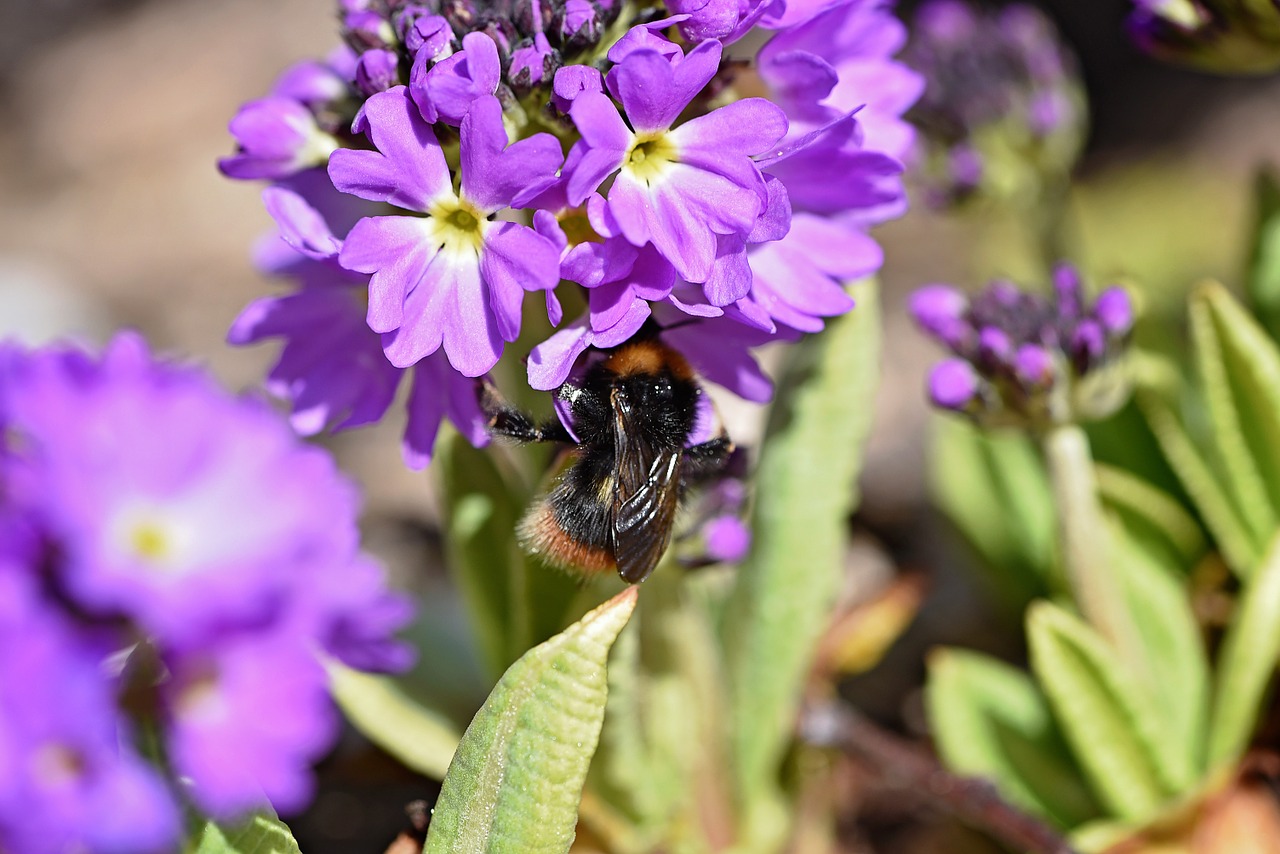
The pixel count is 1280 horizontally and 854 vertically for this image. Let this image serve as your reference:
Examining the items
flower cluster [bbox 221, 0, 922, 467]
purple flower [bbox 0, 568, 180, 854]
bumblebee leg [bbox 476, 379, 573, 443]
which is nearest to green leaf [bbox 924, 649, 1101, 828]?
flower cluster [bbox 221, 0, 922, 467]

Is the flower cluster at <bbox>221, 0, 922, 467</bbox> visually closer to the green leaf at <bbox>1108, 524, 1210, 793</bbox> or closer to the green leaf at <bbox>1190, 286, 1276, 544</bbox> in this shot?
the green leaf at <bbox>1190, 286, 1276, 544</bbox>

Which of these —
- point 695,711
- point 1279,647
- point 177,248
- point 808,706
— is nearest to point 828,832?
point 808,706

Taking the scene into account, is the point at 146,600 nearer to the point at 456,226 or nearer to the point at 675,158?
the point at 456,226

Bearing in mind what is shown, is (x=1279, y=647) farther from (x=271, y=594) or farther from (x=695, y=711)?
(x=271, y=594)

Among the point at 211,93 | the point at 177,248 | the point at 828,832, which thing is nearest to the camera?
the point at 828,832

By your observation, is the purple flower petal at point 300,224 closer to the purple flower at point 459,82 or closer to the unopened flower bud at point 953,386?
the purple flower at point 459,82

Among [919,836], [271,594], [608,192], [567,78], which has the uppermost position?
[567,78]
